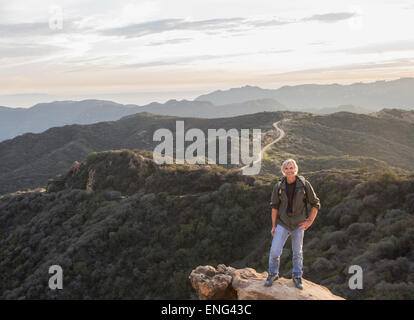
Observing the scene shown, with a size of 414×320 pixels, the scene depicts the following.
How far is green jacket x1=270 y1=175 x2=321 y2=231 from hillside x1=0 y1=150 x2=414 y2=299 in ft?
16.0

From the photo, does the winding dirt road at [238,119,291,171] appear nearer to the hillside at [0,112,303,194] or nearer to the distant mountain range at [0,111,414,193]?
the distant mountain range at [0,111,414,193]

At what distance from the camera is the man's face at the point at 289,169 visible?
7.43 meters

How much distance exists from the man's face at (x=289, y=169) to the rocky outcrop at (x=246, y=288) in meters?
2.65

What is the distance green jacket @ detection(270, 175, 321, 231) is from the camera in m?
7.49

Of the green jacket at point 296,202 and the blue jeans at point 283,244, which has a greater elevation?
the green jacket at point 296,202

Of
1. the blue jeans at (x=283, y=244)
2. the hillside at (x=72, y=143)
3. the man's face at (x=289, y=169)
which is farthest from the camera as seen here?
the hillside at (x=72, y=143)

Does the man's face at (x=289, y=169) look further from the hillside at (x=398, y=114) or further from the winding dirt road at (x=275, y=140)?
the hillside at (x=398, y=114)

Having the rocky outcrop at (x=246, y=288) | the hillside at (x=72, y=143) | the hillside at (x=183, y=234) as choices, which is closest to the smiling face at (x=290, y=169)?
the rocky outcrop at (x=246, y=288)

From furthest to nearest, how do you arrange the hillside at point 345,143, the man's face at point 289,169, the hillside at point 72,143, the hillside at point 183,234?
the hillside at point 72,143 → the hillside at point 345,143 → the hillside at point 183,234 → the man's face at point 289,169

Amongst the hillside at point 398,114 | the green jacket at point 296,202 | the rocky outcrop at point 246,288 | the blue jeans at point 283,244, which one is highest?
the hillside at point 398,114

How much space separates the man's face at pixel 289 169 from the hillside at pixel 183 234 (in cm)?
570

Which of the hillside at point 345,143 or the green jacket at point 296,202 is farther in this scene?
the hillside at point 345,143
